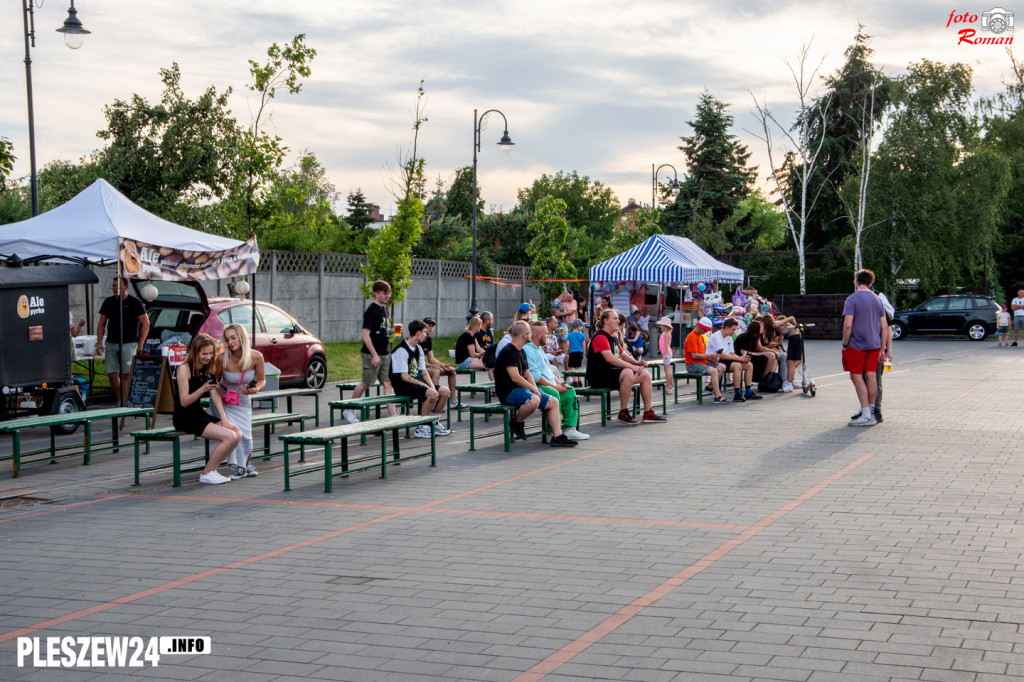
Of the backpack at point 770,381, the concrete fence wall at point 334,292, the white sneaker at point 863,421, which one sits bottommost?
the white sneaker at point 863,421

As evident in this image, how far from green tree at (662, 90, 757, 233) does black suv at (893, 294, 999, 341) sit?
72.1 ft

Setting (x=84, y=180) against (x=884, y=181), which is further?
(x=884, y=181)

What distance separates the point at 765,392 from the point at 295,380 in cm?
806

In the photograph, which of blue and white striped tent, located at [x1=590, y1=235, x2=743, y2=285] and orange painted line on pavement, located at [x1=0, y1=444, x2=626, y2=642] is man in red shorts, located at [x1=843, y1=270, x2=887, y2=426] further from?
blue and white striped tent, located at [x1=590, y1=235, x2=743, y2=285]

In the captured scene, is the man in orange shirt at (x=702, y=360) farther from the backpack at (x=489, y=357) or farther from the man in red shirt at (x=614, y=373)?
the backpack at (x=489, y=357)

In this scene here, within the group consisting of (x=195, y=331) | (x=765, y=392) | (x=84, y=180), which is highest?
(x=84, y=180)

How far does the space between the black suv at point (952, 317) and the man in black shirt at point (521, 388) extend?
29.8 metres

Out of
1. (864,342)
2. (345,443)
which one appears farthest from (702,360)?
(345,443)

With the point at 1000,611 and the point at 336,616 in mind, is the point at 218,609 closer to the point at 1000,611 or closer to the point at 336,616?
the point at 336,616

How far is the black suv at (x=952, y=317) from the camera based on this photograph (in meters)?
37.1

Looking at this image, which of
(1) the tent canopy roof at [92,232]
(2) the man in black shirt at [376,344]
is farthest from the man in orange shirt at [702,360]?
(1) the tent canopy roof at [92,232]

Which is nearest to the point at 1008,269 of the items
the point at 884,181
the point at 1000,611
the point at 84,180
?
the point at 884,181

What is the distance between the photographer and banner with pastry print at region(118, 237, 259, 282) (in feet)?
44.2

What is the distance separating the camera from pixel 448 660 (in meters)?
4.72
